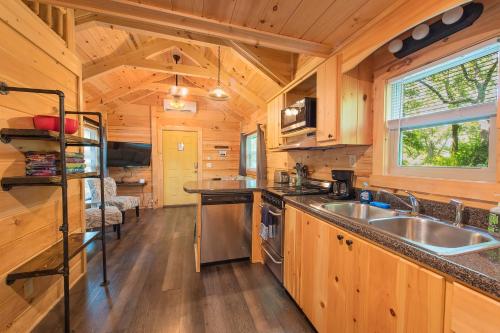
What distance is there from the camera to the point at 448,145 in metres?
1.35

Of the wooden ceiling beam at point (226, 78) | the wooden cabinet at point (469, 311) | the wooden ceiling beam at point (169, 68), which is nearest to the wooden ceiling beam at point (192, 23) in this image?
the wooden cabinet at point (469, 311)

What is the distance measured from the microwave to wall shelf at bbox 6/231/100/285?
2.12 meters

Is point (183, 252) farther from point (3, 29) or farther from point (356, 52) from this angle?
point (356, 52)

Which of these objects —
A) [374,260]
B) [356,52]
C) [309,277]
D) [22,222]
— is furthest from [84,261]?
[356,52]

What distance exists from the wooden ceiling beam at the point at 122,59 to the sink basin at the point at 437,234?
12.5ft

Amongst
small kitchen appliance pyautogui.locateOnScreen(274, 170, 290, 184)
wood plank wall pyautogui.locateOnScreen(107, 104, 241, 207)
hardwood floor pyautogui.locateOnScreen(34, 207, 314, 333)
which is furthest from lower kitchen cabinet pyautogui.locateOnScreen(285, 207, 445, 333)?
wood plank wall pyautogui.locateOnScreen(107, 104, 241, 207)

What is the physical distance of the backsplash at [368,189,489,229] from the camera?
1088mm

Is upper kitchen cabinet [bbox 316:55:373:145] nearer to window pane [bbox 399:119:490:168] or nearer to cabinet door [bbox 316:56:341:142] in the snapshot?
cabinet door [bbox 316:56:341:142]

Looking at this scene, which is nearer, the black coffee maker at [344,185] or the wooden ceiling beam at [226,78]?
the black coffee maker at [344,185]

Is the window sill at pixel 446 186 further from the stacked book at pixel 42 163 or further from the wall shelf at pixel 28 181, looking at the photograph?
the stacked book at pixel 42 163

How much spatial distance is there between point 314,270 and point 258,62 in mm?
2352

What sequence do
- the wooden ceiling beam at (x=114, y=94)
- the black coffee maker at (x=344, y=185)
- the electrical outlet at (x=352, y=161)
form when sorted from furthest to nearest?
the wooden ceiling beam at (x=114, y=94) → the electrical outlet at (x=352, y=161) → the black coffee maker at (x=344, y=185)

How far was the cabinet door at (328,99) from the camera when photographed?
1728mm

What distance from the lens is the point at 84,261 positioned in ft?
7.24
